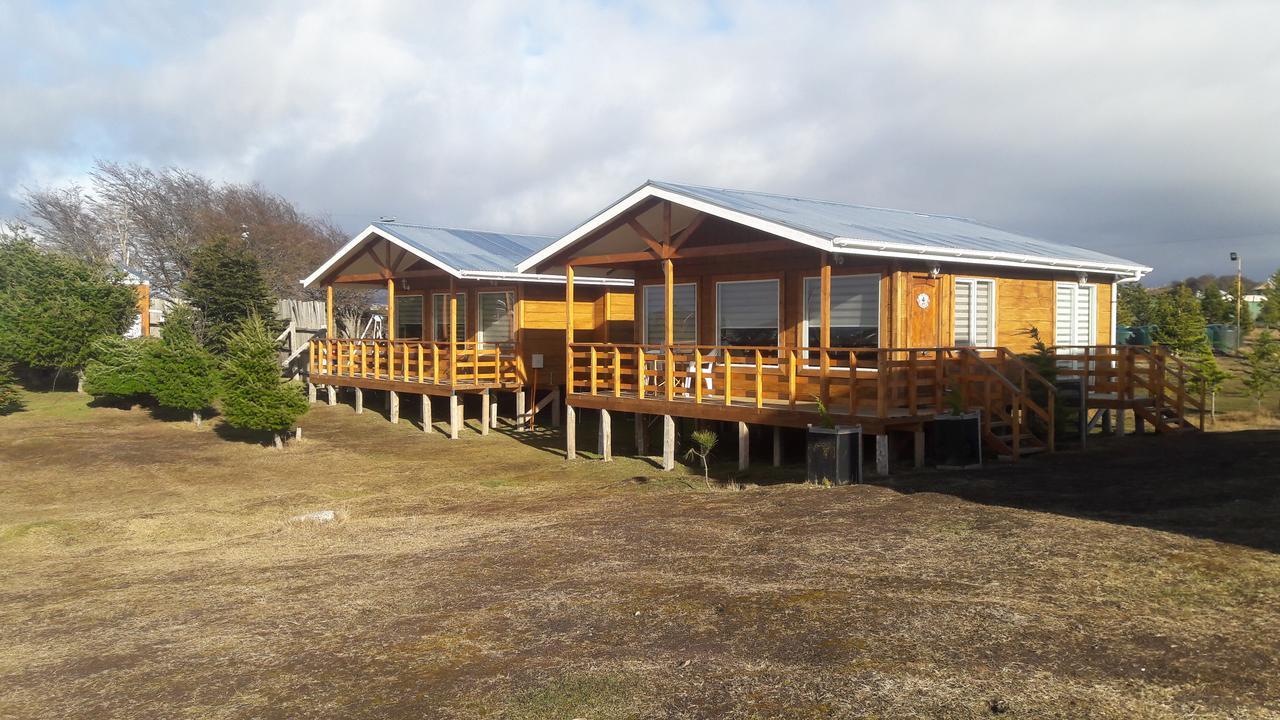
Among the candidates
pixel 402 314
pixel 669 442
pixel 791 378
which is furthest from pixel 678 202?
pixel 402 314

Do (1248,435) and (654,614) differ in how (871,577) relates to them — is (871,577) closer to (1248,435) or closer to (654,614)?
(654,614)

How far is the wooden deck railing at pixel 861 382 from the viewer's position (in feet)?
44.4

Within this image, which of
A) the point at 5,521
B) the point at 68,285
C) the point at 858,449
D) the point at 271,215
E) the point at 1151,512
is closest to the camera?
the point at 1151,512

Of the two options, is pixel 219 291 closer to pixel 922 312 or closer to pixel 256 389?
pixel 256 389

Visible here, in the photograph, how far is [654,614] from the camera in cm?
700

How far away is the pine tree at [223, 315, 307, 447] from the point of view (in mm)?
19703

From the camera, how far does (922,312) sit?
1548cm

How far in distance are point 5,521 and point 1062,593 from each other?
13.0m

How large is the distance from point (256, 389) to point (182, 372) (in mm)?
3714

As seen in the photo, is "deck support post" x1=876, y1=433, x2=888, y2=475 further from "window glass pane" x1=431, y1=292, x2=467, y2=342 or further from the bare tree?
the bare tree

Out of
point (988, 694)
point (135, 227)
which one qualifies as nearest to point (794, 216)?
point (988, 694)

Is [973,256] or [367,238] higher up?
[367,238]

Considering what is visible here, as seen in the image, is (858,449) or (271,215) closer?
(858,449)

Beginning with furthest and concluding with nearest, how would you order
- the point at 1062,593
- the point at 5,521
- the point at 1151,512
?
the point at 5,521 → the point at 1151,512 → the point at 1062,593
